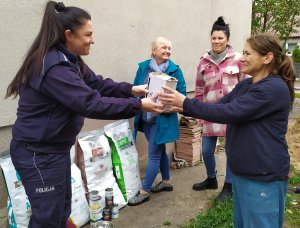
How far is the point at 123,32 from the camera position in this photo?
4352 millimetres

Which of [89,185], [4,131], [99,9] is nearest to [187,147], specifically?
[89,185]

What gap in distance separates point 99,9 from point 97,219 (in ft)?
7.89

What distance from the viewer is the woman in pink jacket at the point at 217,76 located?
3826mm

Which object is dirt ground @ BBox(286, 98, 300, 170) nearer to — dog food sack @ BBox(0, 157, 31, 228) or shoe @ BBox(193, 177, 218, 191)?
shoe @ BBox(193, 177, 218, 191)

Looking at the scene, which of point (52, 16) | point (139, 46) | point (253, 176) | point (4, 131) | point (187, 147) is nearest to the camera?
point (52, 16)

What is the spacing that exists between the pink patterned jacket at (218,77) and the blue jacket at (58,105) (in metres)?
1.79

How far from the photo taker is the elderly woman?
3.87 metres

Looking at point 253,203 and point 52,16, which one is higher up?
point 52,16

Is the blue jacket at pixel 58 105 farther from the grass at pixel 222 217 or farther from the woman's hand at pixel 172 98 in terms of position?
the grass at pixel 222 217

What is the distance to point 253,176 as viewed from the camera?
7.45ft

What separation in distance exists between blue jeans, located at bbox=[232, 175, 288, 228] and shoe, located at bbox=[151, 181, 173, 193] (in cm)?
200

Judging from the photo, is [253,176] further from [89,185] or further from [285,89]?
[89,185]

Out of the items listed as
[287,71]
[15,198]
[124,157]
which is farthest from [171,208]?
[287,71]

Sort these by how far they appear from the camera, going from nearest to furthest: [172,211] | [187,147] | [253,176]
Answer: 1. [253,176]
2. [172,211]
3. [187,147]
